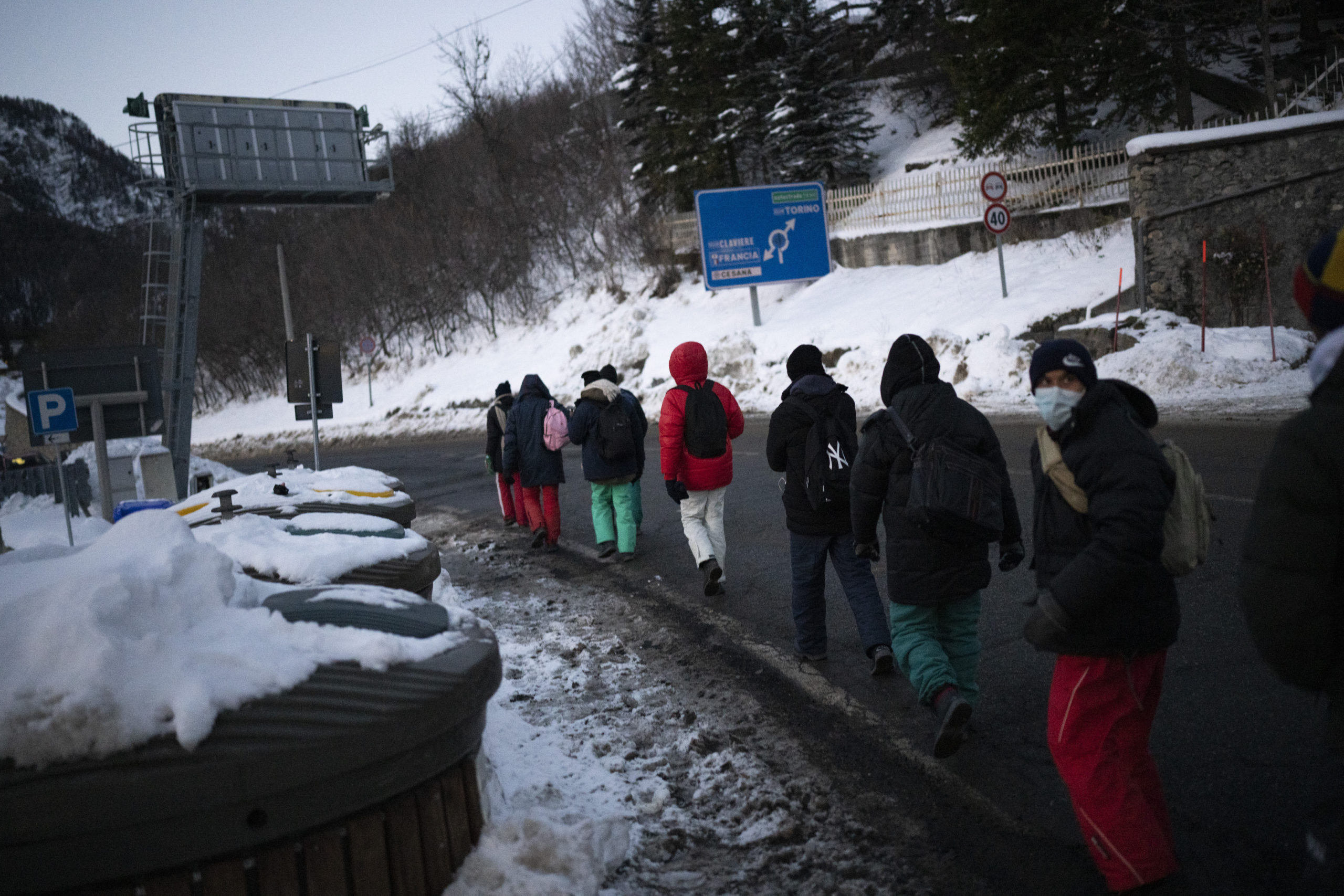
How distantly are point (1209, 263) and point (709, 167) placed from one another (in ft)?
58.4

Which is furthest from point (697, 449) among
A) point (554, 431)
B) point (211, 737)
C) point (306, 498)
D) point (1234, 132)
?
point (1234, 132)

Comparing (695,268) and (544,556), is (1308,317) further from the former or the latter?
(695,268)

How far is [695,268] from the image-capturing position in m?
33.1

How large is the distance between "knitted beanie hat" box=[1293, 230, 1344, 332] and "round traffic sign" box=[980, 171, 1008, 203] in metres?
18.5

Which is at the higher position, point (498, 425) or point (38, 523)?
point (498, 425)

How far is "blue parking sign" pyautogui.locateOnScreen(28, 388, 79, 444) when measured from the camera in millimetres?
9938

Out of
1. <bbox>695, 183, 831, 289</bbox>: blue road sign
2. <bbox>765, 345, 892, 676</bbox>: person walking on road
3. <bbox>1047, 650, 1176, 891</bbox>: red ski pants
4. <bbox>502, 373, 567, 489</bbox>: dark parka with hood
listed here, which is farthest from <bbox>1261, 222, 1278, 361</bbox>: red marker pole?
<bbox>1047, 650, 1176, 891</bbox>: red ski pants

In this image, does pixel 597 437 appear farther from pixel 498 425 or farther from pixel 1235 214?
pixel 1235 214

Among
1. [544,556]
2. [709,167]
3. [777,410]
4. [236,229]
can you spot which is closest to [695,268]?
[709,167]

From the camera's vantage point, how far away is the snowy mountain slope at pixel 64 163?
9488 cm

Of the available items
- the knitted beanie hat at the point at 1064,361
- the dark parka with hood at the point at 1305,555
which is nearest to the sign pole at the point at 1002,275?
the knitted beanie hat at the point at 1064,361

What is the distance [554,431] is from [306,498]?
3.57m

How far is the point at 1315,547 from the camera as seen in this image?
2080 mm

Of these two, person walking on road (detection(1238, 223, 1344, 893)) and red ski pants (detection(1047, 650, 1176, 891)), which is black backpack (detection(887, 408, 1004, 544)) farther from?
person walking on road (detection(1238, 223, 1344, 893))
